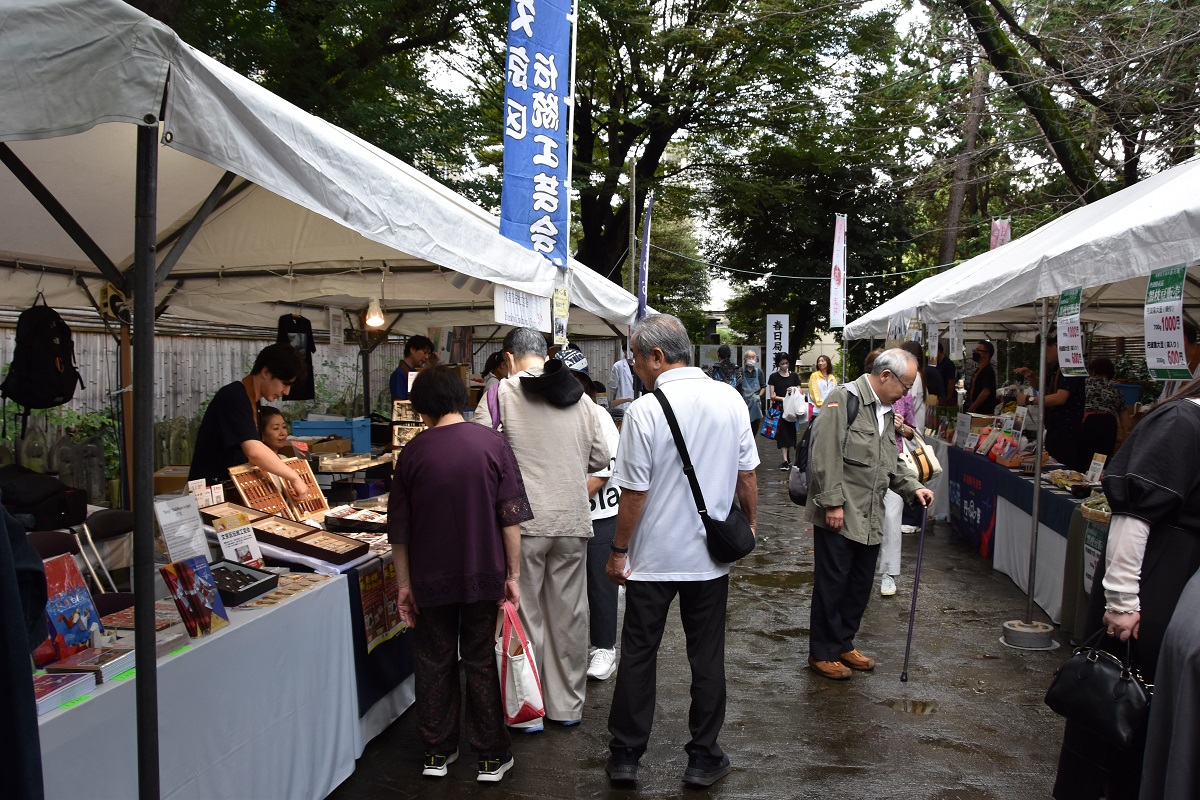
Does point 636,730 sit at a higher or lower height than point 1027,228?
lower

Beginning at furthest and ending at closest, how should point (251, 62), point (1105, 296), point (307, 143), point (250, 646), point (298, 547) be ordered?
point (251, 62), point (1105, 296), point (298, 547), point (250, 646), point (307, 143)

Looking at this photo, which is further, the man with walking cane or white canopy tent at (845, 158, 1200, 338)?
the man with walking cane

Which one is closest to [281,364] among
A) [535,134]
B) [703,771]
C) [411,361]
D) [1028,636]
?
[535,134]

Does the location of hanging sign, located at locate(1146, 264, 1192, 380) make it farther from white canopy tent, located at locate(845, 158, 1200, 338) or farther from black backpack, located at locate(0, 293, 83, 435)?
black backpack, located at locate(0, 293, 83, 435)

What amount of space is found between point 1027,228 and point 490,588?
61.7 ft

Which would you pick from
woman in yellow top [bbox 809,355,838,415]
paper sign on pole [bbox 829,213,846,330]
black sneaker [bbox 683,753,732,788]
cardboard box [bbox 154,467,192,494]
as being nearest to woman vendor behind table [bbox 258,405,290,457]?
cardboard box [bbox 154,467,192,494]

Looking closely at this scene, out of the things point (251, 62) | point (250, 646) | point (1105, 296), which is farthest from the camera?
point (251, 62)

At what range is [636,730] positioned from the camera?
11.5 ft

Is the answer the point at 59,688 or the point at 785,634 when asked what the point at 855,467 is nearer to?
the point at 785,634

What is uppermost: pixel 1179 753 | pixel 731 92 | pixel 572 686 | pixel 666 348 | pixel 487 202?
pixel 731 92

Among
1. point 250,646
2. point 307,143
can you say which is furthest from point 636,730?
point 307,143

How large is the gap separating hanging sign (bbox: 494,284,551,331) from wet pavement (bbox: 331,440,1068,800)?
215 centimetres

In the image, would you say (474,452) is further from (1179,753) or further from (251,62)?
(251,62)

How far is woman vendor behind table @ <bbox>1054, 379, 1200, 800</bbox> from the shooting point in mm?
2588
